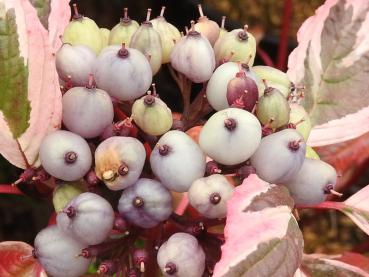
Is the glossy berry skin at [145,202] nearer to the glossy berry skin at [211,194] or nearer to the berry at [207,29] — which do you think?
the glossy berry skin at [211,194]

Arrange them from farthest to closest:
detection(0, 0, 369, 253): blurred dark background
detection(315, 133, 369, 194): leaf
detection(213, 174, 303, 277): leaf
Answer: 1. detection(0, 0, 369, 253): blurred dark background
2. detection(315, 133, 369, 194): leaf
3. detection(213, 174, 303, 277): leaf

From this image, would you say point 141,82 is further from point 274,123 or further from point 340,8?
point 340,8

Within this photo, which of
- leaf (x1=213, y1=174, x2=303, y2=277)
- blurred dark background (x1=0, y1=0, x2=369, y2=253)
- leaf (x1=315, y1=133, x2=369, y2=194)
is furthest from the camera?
blurred dark background (x1=0, y1=0, x2=369, y2=253)

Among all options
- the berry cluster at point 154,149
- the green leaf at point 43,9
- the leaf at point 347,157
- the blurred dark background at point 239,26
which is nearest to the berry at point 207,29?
the berry cluster at point 154,149

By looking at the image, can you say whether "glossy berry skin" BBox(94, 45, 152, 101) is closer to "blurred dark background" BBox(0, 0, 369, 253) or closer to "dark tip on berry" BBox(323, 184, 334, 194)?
"dark tip on berry" BBox(323, 184, 334, 194)

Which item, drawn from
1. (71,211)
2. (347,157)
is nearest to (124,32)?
(71,211)

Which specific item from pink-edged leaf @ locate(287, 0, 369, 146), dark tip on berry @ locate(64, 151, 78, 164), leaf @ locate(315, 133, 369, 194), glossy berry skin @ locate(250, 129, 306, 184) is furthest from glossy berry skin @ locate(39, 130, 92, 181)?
leaf @ locate(315, 133, 369, 194)

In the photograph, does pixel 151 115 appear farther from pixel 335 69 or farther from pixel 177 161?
pixel 335 69
